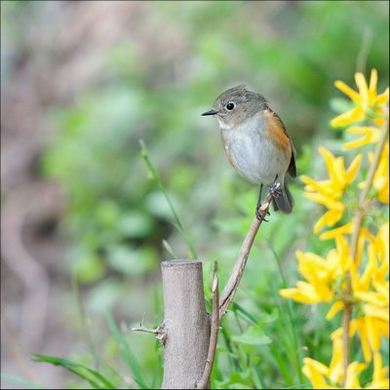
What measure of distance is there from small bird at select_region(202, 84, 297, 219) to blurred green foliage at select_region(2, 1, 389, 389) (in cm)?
161

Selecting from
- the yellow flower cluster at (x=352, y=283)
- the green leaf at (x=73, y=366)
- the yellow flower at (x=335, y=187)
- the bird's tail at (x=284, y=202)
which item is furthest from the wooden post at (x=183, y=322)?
the bird's tail at (x=284, y=202)

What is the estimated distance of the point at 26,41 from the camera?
8656 mm

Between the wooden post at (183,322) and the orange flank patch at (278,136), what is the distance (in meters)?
1.59

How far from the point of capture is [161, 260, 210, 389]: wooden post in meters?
1.59

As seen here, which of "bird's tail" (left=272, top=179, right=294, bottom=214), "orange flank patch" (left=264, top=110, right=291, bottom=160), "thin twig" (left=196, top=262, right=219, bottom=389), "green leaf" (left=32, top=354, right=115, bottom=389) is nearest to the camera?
"thin twig" (left=196, top=262, right=219, bottom=389)

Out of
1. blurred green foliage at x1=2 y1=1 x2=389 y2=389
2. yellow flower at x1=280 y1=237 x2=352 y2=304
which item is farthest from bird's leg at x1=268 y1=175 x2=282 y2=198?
blurred green foliage at x1=2 y1=1 x2=389 y2=389

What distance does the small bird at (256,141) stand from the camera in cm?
309

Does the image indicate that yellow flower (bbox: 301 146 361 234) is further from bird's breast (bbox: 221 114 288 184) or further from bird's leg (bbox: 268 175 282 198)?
bird's breast (bbox: 221 114 288 184)

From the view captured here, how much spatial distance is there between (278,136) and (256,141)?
0.25 feet

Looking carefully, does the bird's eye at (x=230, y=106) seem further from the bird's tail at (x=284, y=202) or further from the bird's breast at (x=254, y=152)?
the bird's tail at (x=284, y=202)

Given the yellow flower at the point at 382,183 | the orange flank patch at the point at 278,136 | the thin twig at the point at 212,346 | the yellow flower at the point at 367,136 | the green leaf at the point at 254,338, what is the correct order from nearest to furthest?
the thin twig at the point at 212,346
the yellow flower at the point at 382,183
the yellow flower at the point at 367,136
the green leaf at the point at 254,338
the orange flank patch at the point at 278,136

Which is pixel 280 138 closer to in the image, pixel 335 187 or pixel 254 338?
pixel 254 338

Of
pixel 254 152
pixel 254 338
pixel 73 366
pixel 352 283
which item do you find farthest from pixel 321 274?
pixel 254 152

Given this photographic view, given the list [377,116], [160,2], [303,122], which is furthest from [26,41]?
[377,116]
